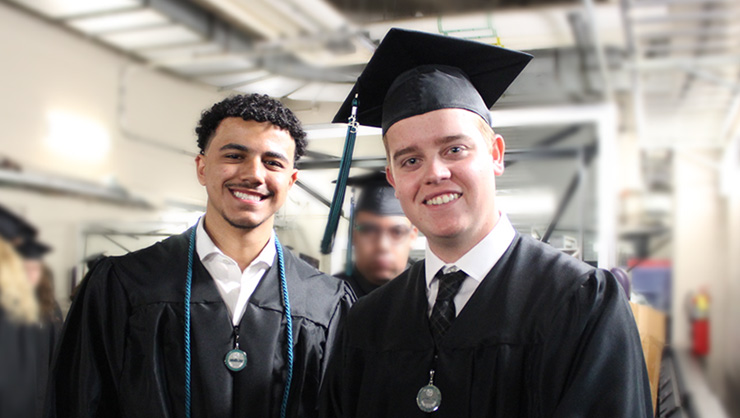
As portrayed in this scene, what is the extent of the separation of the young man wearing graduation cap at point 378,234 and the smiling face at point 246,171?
0.62 feet

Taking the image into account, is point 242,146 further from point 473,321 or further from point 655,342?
point 655,342

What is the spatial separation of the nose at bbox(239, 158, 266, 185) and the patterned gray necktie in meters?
0.36

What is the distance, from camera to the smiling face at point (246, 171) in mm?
999

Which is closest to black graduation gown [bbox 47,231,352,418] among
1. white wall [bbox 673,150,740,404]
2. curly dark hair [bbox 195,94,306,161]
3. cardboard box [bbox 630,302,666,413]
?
curly dark hair [bbox 195,94,306,161]

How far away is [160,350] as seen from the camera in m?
0.99

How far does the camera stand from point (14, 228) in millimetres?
832

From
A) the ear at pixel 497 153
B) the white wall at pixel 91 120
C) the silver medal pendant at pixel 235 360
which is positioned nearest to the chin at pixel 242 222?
the white wall at pixel 91 120

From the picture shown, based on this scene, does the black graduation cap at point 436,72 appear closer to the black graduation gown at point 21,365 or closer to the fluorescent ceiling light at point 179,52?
the fluorescent ceiling light at point 179,52

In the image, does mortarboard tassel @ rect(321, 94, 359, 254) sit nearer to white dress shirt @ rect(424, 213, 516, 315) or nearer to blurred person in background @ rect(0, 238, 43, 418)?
white dress shirt @ rect(424, 213, 516, 315)

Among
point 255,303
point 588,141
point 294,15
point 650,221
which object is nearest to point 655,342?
point 650,221

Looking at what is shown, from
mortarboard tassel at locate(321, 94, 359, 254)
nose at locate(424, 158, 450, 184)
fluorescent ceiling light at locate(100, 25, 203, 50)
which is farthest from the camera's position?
mortarboard tassel at locate(321, 94, 359, 254)

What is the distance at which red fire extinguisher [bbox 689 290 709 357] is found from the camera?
1.08 metres

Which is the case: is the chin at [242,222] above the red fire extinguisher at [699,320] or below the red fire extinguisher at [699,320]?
above

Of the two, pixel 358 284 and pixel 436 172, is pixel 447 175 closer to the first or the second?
pixel 436 172
